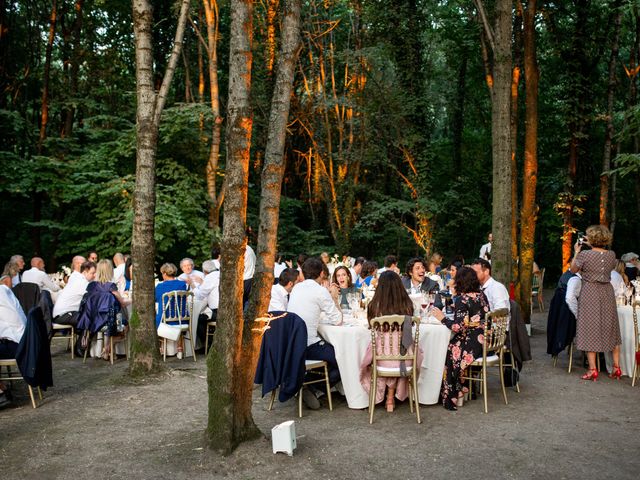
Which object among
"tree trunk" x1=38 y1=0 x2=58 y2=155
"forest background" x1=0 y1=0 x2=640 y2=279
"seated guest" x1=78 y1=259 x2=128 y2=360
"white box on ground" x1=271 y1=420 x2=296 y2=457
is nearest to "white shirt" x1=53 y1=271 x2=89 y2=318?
"seated guest" x1=78 y1=259 x2=128 y2=360

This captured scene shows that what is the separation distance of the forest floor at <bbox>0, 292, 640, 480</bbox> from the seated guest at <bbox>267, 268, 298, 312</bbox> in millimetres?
1153

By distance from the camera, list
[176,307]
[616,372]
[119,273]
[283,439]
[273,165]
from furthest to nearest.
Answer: [119,273]
[176,307]
[616,372]
[273,165]
[283,439]

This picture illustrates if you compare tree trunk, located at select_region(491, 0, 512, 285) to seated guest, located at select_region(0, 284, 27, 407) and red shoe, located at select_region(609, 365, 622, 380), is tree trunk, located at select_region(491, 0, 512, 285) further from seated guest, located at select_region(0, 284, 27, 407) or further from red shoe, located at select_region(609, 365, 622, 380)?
seated guest, located at select_region(0, 284, 27, 407)

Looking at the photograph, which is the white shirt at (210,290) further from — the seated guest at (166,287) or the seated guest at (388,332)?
the seated guest at (388,332)

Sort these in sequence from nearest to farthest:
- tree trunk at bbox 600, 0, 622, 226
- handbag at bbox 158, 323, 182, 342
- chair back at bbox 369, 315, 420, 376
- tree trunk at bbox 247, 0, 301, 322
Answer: tree trunk at bbox 247, 0, 301, 322 < chair back at bbox 369, 315, 420, 376 < handbag at bbox 158, 323, 182, 342 < tree trunk at bbox 600, 0, 622, 226

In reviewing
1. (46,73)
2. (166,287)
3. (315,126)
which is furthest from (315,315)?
(315,126)

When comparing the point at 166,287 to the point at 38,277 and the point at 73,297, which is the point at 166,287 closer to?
the point at 73,297

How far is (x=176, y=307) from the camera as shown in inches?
358

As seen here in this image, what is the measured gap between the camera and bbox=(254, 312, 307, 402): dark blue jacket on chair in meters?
5.95

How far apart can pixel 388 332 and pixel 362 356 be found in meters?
0.61

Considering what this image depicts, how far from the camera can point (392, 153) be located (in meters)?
19.6

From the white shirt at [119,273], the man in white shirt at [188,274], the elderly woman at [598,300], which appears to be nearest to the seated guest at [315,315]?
Result: the elderly woman at [598,300]

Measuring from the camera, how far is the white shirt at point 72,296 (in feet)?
30.9

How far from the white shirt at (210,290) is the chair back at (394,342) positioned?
4123mm
